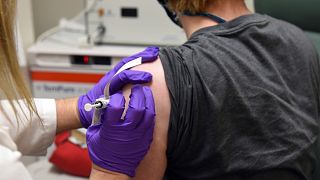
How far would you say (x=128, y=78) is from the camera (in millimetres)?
942

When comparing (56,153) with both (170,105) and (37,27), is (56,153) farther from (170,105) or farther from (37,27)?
(170,105)

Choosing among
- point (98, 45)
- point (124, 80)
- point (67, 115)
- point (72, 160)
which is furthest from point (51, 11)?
point (124, 80)

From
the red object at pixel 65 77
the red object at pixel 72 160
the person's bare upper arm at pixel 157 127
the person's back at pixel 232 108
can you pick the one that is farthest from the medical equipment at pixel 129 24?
the person's bare upper arm at pixel 157 127

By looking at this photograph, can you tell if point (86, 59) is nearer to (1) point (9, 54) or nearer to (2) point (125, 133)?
(2) point (125, 133)

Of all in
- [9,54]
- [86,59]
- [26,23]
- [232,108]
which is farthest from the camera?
[26,23]

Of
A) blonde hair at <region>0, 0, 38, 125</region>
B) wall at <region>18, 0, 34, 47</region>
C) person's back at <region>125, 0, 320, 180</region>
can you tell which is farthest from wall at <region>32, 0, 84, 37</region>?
blonde hair at <region>0, 0, 38, 125</region>

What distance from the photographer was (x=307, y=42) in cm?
119

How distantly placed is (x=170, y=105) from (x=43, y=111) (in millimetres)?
374

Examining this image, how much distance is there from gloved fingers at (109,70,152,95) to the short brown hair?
0.29 meters

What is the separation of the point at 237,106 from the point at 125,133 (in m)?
→ 0.28

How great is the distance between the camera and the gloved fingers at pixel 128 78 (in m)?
0.94

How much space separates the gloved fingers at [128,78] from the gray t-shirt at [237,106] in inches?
2.1

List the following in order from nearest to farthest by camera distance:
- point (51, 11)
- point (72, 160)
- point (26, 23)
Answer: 1. point (72, 160)
2. point (26, 23)
3. point (51, 11)

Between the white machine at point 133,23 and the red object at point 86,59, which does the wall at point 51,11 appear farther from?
the red object at point 86,59
